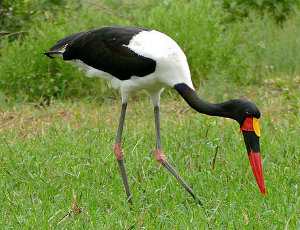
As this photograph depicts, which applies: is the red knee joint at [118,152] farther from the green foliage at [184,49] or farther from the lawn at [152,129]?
the green foliage at [184,49]

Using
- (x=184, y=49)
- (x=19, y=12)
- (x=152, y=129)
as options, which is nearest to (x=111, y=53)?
(x=152, y=129)

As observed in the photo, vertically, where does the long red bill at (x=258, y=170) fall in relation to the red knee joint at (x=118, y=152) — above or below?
above

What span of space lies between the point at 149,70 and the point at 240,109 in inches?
25.3

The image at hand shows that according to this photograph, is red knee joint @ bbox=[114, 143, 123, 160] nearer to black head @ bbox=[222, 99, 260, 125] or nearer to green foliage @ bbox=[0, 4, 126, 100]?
black head @ bbox=[222, 99, 260, 125]

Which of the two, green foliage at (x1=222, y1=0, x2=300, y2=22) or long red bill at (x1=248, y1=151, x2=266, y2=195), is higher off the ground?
long red bill at (x1=248, y1=151, x2=266, y2=195)

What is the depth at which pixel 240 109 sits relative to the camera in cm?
540

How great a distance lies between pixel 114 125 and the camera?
7551mm

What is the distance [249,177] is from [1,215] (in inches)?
67.1

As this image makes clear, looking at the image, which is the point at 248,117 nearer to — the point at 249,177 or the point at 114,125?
the point at 249,177

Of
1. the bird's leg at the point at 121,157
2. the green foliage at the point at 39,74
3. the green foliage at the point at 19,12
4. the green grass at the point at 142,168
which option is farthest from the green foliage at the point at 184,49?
the bird's leg at the point at 121,157

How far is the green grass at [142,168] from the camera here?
5.12m

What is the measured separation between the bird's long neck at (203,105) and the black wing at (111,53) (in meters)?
0.25

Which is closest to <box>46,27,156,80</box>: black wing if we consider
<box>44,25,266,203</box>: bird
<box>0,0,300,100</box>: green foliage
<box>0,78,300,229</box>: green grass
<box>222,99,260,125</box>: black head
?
<box>44,25,266,203</box>: bird

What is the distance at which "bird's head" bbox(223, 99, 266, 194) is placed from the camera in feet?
17.6
